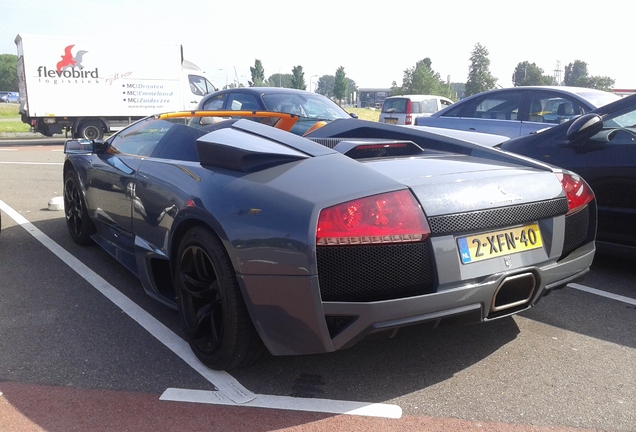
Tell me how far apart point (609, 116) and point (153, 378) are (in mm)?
3703

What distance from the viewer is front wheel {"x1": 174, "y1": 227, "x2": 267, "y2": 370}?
9.05ft

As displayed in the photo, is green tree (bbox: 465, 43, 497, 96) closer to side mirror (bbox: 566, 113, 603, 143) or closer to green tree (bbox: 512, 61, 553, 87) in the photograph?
green tree (bbox: 512, 61, 553, 87)

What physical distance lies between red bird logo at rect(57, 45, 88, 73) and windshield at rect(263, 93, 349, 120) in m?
13.6

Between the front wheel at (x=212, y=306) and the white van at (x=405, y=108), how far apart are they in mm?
14233

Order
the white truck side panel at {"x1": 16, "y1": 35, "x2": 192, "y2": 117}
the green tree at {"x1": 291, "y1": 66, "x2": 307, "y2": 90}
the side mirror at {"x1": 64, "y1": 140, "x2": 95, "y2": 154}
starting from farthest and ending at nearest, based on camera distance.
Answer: the green tree at {"x1": 291, "y1": 66, "x2": 307, "y2": 90} → the white truck side panel at {"x1": 16, "y1": 35, "x2": 192, "y2": 117} → the side mirror at {"x1": 64, "y1": 140, "x2": 95, "y2": 154}

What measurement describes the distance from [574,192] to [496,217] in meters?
0.72

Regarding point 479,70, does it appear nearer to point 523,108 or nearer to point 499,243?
point 523,108

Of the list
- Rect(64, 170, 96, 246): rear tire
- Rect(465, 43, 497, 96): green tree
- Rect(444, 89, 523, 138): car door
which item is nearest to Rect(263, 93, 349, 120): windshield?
Rect(444, 89, 523, 138): car door

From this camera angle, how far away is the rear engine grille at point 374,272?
2.47m

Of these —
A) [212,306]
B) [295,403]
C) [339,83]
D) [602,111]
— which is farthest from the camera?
[339,83]

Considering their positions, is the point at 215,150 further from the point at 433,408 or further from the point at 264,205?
the point at 433,408

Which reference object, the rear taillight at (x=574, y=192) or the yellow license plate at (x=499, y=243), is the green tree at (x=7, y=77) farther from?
the yellow license plate at (x=499, y=243)

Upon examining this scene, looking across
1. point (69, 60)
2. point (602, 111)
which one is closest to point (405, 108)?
point (69, 60)

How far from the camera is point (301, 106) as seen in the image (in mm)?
8562
